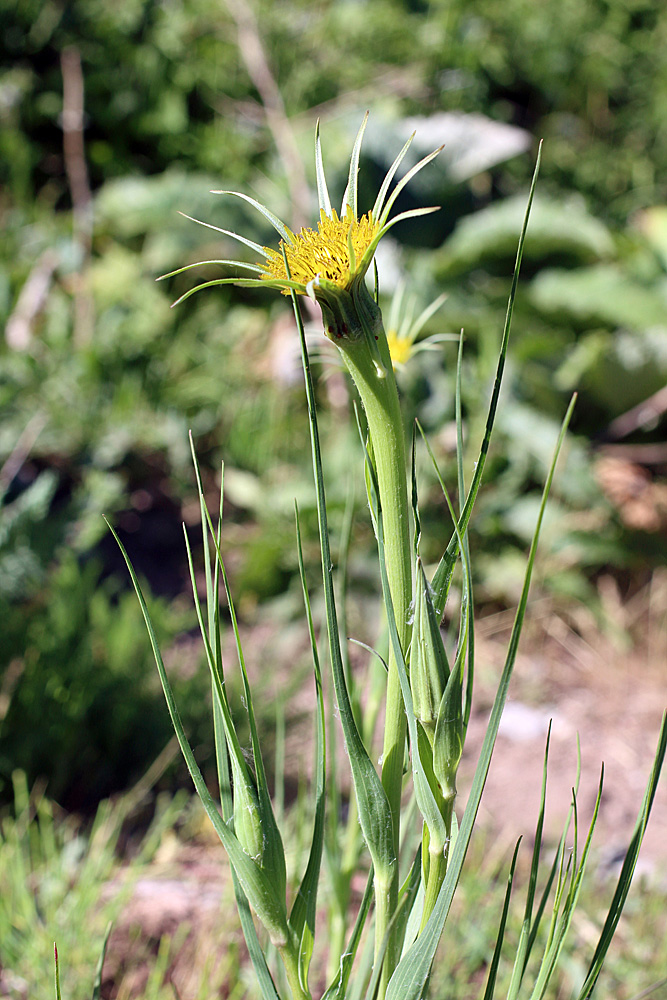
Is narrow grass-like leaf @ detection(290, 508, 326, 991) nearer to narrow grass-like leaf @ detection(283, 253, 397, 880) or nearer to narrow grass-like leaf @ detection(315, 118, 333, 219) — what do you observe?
narrow grass-like leaf @ detection(283, 253, 397, 880)

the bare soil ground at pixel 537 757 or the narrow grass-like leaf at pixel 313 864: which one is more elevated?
the narrow grass-like leaf at pixel 313 864

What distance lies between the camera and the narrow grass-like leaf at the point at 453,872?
482 millimetres

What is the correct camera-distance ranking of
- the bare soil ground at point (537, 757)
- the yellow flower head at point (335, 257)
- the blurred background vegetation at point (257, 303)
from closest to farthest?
the yellow flower head at point (335, 257), the bare soil ground at point (537, 757), the blurred background vegetation at point (257, 303)

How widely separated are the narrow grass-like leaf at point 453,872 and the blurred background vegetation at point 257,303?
2.50 ft

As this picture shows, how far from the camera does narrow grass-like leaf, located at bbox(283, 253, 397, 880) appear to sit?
48 cm

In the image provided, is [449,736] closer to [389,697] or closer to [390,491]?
[389,697]

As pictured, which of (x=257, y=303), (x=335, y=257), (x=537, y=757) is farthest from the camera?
(x=257, y=303)

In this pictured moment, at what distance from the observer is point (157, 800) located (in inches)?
55.1

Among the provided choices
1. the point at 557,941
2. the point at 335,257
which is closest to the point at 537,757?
the point at 557,941

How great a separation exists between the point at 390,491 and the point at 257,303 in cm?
255

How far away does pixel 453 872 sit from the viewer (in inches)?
18.9

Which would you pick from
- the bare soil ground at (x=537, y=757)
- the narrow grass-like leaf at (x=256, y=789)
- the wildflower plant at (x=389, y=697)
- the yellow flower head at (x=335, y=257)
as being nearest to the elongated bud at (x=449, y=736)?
the wildflower plant at (x=389, y=697)

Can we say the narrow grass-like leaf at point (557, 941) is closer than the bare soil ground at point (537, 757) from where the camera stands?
Yes

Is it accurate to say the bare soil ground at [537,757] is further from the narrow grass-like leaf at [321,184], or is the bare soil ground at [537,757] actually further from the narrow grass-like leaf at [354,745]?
the narrow grass-like leaf at [321,184]
